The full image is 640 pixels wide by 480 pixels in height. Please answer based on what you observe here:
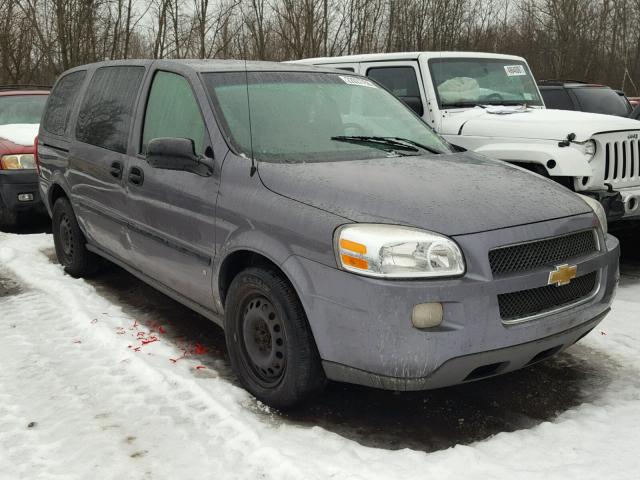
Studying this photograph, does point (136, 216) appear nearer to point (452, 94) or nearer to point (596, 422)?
point (596, 422)

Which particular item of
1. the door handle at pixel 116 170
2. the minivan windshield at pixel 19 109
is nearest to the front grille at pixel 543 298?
the door handle at pixel 116 170

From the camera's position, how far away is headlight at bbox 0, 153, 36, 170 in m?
7.76

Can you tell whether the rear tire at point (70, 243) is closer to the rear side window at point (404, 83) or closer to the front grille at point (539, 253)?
the rear side window at point (404, 83)

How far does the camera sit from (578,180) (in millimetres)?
5637

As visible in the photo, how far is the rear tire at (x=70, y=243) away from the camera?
5674mm

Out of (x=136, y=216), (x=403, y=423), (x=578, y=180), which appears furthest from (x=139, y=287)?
(x=578, y=180)

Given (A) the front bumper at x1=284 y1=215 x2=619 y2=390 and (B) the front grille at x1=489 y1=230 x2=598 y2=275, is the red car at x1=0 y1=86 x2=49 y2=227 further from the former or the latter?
(B) the front grille at x1=489 y1=230 x2=598 y2=275

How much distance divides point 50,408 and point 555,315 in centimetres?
256

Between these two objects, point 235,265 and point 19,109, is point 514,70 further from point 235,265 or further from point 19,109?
point 19,109

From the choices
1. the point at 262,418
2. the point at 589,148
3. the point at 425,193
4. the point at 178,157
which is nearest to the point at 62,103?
the point at 178,157

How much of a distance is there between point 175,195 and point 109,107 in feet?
4.85

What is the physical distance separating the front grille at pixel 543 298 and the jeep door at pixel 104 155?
2.76 m

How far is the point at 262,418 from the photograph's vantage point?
3.28 meters

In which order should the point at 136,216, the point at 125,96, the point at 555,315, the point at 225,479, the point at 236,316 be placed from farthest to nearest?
the point at 125,96, the point at 136,216, the point at 236,316, the point at 555,315, the point at 225,479
